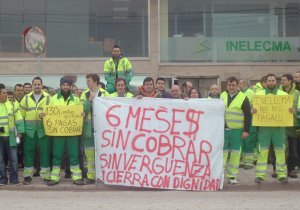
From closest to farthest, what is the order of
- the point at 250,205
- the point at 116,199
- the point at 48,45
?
the point at 250,205 < the point at 116,199 < the point at 48,45

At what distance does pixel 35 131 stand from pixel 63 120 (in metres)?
0.67

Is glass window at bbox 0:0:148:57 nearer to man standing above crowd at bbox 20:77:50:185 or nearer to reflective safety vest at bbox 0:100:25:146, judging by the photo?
man standing above crowd at bbox 20:77:50:185

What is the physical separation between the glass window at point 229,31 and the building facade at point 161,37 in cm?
4

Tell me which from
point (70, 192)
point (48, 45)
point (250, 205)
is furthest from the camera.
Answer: point (48, 45)

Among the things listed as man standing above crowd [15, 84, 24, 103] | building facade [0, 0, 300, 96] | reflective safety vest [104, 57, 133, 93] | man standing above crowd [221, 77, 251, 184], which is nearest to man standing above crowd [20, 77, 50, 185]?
man standing above crowd [15, 84, 24, 103]

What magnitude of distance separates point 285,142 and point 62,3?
12525mm

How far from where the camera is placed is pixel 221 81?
70.6ft

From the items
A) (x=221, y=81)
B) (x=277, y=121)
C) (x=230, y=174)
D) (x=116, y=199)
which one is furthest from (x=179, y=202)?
(x=221, y=81)

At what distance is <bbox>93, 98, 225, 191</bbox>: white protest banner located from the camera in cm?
1057

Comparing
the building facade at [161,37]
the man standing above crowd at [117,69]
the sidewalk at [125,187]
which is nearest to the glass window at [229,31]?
the building facade at [161,37]

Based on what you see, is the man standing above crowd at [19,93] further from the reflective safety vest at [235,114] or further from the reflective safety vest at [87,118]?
the reflective safety vest at [235,114]

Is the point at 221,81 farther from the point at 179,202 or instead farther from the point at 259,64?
the point at 179,202

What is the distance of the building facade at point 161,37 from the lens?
69.5 ft

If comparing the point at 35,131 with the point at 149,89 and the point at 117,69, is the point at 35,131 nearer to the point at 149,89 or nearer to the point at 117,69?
the point at 149,89
